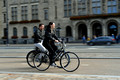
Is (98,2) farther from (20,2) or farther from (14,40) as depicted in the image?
(14,40)

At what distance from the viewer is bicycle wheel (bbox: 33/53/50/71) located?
6996mm

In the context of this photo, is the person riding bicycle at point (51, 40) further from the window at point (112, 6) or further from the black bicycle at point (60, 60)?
A: the window at point (112, 6)

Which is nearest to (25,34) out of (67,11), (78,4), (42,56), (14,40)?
(14,40)

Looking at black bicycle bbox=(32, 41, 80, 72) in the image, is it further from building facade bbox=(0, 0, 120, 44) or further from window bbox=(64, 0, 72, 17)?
window bbox=(64, 0, 72, 17)

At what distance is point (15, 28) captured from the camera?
43.1m

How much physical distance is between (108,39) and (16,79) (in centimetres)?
2329

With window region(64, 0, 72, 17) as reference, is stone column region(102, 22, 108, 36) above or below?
below

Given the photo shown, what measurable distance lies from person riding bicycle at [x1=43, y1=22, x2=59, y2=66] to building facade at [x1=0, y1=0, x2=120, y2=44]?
27.4 metres

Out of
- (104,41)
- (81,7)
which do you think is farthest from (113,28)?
(104,41)

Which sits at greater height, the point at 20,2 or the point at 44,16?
→ the point at 20,2

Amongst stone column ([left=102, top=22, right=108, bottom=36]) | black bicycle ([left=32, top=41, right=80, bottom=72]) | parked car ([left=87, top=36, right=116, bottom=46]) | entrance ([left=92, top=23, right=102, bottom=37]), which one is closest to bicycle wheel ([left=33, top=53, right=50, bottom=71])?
black bicycle ([left=32, top=41, right=80, bottom=72])

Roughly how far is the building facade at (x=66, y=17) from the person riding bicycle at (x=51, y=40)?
89.9 ft

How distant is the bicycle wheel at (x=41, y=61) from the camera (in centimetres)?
700

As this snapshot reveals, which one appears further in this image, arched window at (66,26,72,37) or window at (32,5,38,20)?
window at (32,5,38,20)
